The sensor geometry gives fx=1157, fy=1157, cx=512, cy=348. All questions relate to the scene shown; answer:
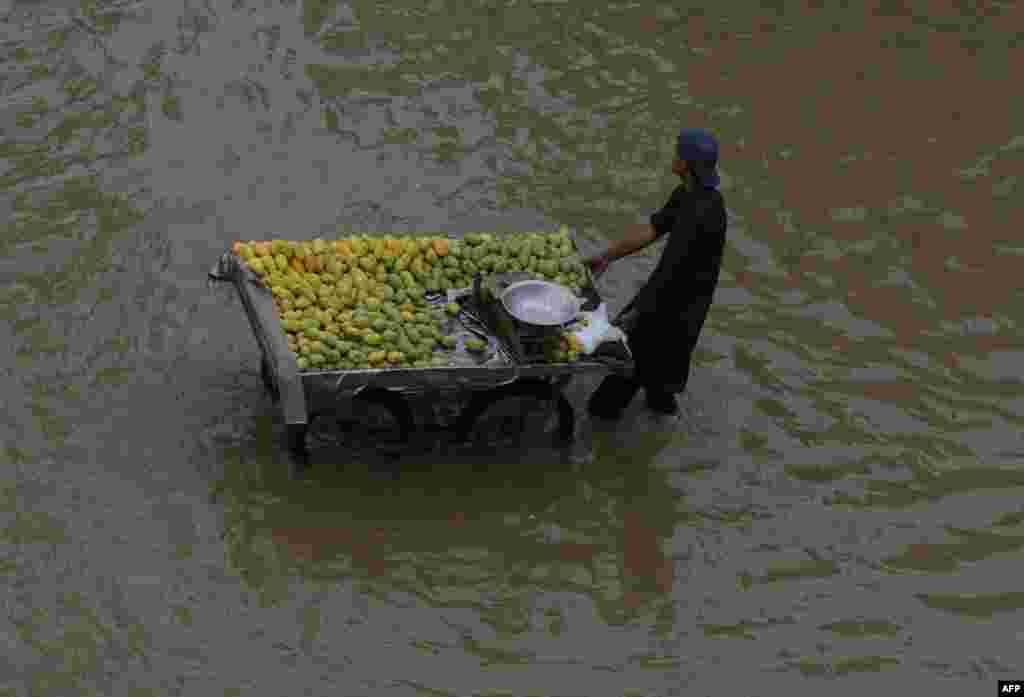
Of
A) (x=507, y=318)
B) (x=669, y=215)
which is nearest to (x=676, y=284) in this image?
(x=669, y=215)

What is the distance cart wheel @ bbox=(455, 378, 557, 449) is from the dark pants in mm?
349

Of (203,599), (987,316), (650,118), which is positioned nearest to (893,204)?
(987,316)

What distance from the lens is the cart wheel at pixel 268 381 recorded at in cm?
701

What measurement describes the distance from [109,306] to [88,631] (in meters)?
2.73

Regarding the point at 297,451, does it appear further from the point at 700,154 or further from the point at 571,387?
the point at 700,154

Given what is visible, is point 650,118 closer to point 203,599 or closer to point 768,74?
point 768,74

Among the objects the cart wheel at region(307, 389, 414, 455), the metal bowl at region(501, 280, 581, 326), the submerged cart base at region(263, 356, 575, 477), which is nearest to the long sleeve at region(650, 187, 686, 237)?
the metal bowl at region(501, 280, 581, 326)

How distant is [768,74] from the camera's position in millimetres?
10953

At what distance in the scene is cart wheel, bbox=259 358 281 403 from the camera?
7008 mm

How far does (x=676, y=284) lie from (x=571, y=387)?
4.30 ft

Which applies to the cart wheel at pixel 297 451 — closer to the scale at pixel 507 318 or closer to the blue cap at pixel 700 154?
the scale at pixel 507 318

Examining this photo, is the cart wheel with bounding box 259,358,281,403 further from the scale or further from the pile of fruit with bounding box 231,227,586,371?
the scale

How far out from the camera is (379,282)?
22.6 feet

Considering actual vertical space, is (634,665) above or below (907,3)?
below
